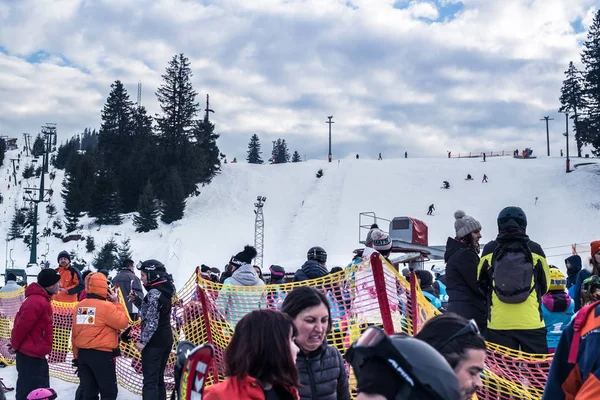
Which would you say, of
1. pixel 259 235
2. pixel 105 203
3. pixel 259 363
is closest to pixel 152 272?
pixel 259 363

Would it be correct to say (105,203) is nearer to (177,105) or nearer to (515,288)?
(177,105)

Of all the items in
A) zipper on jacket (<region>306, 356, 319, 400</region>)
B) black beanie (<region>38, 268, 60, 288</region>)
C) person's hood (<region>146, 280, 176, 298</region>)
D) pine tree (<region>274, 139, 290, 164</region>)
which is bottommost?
zipper on jacket (<region>306, 356, 319, 400</region>)

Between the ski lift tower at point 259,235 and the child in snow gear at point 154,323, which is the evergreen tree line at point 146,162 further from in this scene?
the child in snow gear at point 154,323

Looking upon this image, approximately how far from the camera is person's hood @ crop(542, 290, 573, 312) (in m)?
5.68

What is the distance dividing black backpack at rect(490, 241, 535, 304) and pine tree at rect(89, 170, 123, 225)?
4609cm

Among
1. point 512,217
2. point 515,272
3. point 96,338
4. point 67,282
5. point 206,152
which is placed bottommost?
point 96,338

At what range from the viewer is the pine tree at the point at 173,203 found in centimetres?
4628

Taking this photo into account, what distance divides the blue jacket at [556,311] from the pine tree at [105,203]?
45.2 metres

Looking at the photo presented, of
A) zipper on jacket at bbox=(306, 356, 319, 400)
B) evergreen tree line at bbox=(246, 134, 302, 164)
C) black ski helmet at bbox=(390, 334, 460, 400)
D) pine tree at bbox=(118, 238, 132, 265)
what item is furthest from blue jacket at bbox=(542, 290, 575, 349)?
evergreen tree line at bbox=(246, 134, 302, 164)

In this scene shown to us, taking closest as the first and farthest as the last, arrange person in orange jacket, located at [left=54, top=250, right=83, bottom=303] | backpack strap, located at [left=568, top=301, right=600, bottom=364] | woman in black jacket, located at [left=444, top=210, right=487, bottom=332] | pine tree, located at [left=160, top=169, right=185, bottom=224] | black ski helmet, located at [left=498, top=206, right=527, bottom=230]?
backpack strap, located at [left=568, top=301, right=600, bottom=364] → black ski helmet, located at [left=498, top=206, right=527, bottom=230] → woman in black jacket, located at [left=444, top=210, right=487, bottom=332] → person in orange jacket, located at [left=54, top=250, right=83, bottom=303] → pine tree, located at [left=160, top=169, right=185, bottom=224]

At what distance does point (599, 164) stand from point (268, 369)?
5348 cm

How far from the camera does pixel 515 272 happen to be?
14.5 feet

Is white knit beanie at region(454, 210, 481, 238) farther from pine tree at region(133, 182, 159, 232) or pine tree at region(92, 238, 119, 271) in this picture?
pine tree at region(133, 182, 159, 232)

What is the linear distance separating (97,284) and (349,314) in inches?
102
